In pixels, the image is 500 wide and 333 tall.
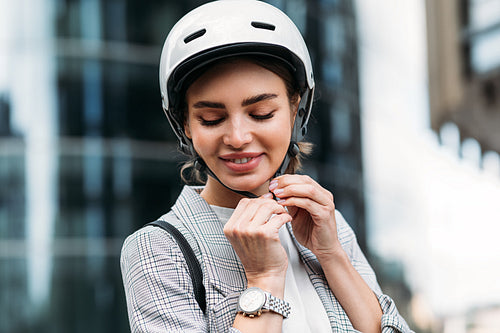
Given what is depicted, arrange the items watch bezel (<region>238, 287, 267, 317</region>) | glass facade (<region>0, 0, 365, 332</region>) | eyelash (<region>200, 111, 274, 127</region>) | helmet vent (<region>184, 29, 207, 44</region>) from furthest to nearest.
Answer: glass facade (<region>0, 0, 365, 332</region>), helmet vent (<region>184, 29, 207, 44</region>), eyelash (<region>200, 111, 274, 127</region>), watch bezel (<region>238, 287, 267, 317</region>)

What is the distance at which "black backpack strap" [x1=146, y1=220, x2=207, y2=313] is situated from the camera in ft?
7.73

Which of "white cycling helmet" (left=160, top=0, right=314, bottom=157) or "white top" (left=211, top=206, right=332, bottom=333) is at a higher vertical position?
"white cycling helmet" (left=160, top=0, right=314, bottom=157)

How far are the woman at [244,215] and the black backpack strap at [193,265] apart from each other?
20mm

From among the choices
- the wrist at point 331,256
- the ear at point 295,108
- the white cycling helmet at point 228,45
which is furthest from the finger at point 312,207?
the ear at point 295,108

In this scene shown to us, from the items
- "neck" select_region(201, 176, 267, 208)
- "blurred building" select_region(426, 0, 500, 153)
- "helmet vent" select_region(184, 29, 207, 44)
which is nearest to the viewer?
"helmet vent" select_region(184, 29, 207, 44)

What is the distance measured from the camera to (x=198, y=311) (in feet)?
7.55

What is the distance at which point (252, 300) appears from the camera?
88.5 inches

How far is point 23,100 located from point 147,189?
3051mm

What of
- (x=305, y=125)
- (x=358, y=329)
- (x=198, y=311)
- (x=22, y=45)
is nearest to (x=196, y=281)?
(x=198, y=311)

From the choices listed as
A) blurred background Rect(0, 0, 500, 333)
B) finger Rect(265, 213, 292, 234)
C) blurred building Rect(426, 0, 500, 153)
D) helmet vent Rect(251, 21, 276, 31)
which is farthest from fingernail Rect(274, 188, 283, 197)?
blurred building Rect(426, 0, 500, 153)

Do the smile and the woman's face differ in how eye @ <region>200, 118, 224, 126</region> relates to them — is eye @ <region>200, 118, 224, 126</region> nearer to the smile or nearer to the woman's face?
the woman's face

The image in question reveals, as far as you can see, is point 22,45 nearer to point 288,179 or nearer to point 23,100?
point 23,100

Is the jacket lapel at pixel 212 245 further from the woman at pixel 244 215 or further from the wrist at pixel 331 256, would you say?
the wrist at pixel 331 256

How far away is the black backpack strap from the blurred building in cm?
2170
